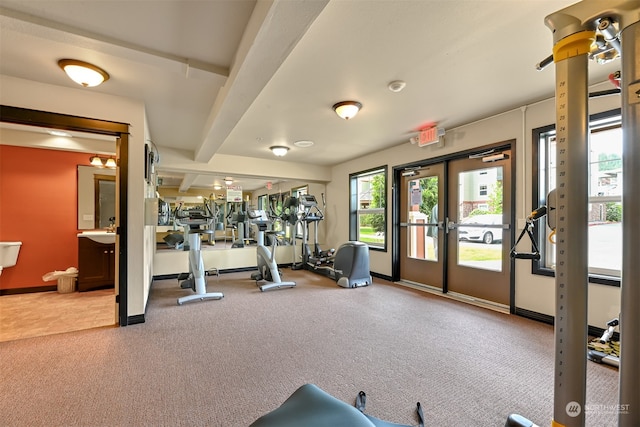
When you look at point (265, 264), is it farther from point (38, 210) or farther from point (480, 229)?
point (38, 210)

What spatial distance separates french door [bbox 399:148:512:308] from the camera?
11.6 feet

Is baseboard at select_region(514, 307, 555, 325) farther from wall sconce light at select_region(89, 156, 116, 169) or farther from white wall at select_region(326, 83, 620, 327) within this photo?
wall sconce light at select_region(89, 156, 116, 169)

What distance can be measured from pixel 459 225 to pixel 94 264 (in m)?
5.62

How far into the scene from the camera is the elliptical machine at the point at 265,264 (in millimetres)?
4430

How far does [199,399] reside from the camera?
1.72 m

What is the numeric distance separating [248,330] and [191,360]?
0.66 m

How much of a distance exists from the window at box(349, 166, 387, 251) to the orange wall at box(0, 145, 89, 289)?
4931 mm

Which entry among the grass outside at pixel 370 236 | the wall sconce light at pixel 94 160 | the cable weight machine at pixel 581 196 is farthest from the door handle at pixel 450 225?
the wall sconce light at pixel 94 160

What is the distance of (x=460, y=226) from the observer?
3.98 metres

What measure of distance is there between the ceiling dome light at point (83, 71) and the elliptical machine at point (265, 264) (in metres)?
3.03

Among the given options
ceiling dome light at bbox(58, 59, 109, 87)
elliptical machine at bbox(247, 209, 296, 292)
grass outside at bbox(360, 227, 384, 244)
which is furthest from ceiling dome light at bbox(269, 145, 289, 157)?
ceiling dome light at bbox(58, 59, 109, 87)

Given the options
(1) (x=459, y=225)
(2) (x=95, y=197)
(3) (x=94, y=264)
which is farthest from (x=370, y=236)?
(2) (x=95, y=197)

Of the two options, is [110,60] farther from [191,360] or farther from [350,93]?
[191,360]

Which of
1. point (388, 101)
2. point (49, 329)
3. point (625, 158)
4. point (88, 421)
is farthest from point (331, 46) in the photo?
point (49, 329)
